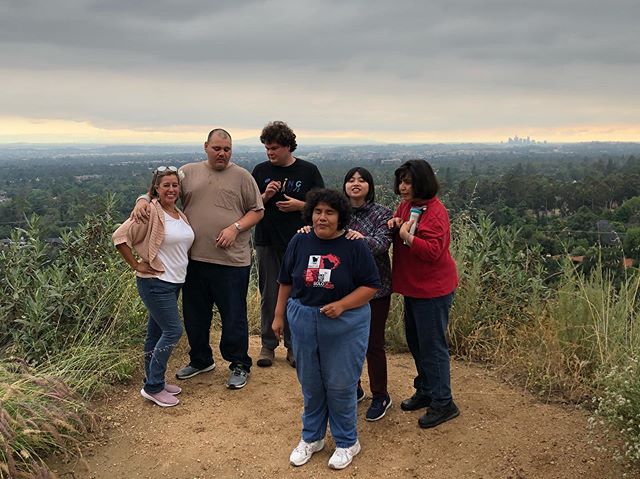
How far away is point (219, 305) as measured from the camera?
13.6 ft

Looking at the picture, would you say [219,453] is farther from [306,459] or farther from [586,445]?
[586,445]

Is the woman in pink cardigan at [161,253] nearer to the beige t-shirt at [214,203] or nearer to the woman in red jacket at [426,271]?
the beige t-shirt at [214,203]

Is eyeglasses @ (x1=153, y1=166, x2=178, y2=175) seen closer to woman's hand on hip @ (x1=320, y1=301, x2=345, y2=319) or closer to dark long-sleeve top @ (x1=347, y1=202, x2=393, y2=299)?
dark long-sleeve top @ (x1=347, y1=202, x2=393, y2=299)

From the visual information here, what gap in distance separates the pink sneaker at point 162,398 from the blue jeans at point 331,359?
122 cm

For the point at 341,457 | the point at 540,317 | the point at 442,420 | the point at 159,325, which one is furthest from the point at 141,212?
the point at 540,317

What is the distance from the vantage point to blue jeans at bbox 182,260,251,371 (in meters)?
4.02

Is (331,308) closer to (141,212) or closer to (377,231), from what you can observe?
(377,231)

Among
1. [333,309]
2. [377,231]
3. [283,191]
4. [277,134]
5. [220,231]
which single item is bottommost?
[333,309]

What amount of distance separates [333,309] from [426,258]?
0.68 meters

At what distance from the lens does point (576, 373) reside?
3955mm

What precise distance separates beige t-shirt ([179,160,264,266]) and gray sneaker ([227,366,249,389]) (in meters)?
0.87

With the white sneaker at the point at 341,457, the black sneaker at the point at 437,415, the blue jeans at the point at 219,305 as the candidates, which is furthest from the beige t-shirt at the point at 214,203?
the black sneaker at the point at 437,415

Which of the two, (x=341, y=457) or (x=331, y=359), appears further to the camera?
(x=341, y=457)

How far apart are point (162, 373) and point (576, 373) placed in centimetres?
296
